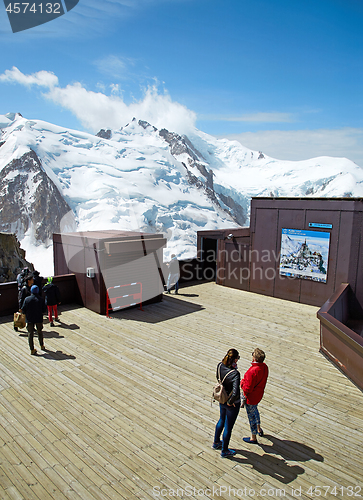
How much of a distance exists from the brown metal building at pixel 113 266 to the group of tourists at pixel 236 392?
684 cm

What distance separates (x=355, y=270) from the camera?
11.4 meters

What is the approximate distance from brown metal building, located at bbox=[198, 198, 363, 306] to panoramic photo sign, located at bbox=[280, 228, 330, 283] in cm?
13

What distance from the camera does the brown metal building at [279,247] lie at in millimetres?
11359

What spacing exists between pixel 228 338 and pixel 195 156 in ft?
648

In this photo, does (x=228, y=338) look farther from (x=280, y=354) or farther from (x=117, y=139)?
(x=117, y=139)

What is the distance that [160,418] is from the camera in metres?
5.68

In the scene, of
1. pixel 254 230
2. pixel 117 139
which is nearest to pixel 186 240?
pixel 117 139

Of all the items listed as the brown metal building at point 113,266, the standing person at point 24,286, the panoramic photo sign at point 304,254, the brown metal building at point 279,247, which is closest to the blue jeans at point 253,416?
the standing person at point 24,286

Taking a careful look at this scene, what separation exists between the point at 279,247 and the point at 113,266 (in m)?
6.57

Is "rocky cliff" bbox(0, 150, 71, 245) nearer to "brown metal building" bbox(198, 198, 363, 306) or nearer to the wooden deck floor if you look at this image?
"brown metal building" bbox(198, 198, 363, 306)

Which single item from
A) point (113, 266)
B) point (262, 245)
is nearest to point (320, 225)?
point (262, 245)

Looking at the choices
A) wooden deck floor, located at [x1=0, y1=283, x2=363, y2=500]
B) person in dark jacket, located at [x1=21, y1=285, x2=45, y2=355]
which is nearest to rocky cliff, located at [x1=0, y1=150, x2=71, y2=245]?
person in dark jacket, located at [x1=21, y1=285, x2=45, y2=355]

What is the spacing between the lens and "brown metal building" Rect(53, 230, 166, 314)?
10.8m

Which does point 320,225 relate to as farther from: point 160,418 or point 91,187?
point 91,187
